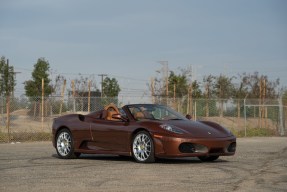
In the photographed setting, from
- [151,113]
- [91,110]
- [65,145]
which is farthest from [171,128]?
[91,110]

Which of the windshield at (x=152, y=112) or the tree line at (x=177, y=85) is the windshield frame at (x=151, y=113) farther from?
the tree line at (x=177, y=85)

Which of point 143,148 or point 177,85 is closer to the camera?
point 143,148

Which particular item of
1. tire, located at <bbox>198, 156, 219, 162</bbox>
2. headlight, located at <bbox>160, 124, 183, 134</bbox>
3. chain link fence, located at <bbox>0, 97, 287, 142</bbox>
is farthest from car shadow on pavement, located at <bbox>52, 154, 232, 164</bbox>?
chain link fence, located at <bbox>0, 97, 287, 142</bbox>

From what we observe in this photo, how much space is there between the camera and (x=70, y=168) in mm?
11625

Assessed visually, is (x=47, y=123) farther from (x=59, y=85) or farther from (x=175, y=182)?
(x=59, y=85)

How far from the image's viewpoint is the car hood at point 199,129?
1259 centimetres

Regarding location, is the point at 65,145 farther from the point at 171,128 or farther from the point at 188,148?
the point at 188,148

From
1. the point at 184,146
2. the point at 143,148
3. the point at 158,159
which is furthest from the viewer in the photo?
the point at 158,159

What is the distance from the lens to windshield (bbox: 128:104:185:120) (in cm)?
1339

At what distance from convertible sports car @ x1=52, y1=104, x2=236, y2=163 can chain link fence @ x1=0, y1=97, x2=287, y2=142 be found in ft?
27.8

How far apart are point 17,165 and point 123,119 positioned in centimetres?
242

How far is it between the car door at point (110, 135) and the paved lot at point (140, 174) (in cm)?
31

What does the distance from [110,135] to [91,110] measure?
15.2m

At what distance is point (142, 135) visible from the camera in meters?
12.8
